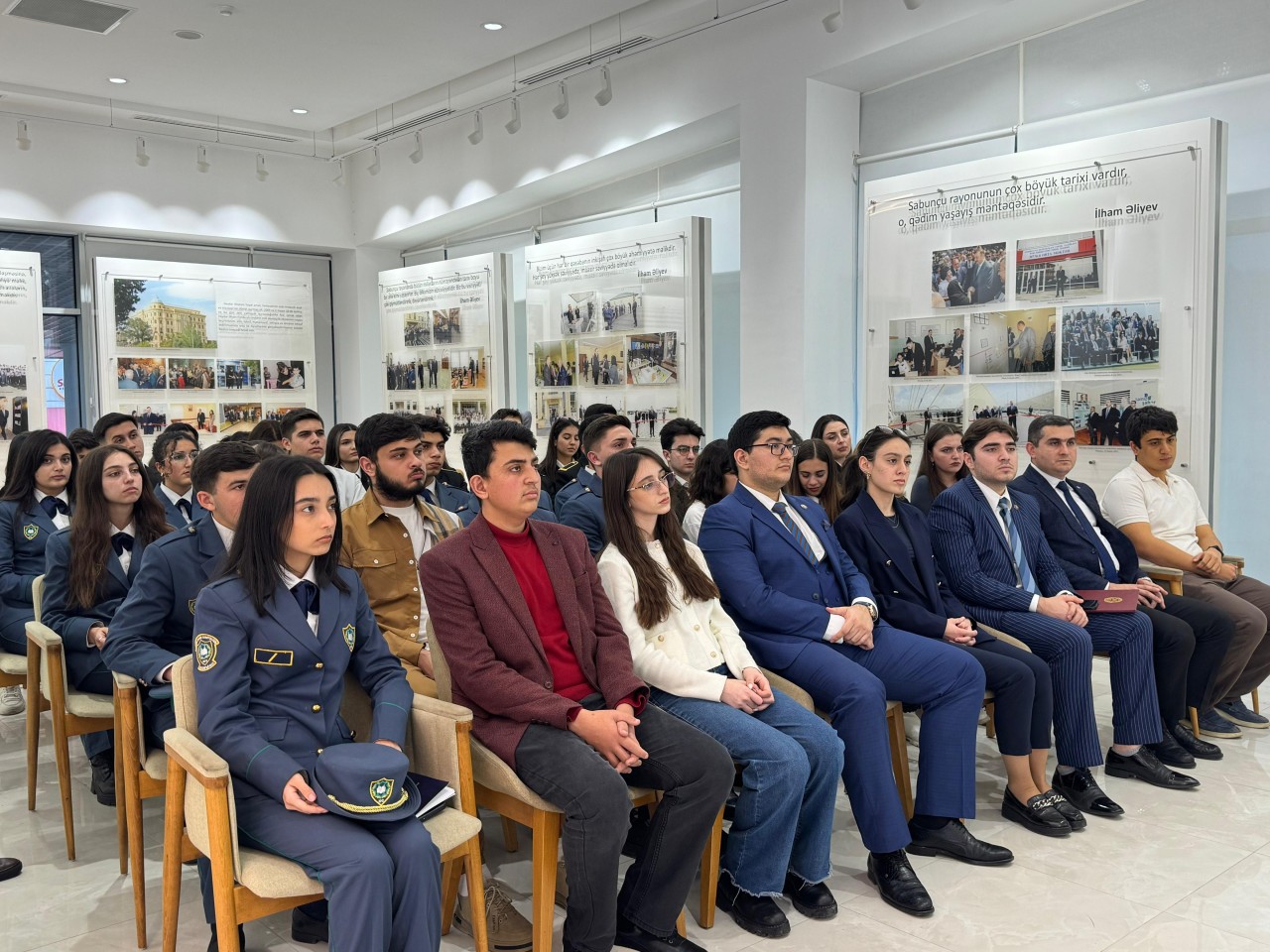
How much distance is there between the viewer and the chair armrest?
2.46 m

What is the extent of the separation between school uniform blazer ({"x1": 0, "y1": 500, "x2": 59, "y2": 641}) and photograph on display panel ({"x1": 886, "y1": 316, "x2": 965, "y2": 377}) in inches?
205

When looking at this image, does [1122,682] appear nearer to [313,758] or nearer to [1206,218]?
[1206,218]

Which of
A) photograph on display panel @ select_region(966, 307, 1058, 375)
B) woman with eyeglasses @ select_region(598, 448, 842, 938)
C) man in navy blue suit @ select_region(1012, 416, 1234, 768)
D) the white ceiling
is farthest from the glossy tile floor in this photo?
the white ceiling

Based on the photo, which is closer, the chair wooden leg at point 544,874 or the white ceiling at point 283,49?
the chair wooden leg at point 544,874

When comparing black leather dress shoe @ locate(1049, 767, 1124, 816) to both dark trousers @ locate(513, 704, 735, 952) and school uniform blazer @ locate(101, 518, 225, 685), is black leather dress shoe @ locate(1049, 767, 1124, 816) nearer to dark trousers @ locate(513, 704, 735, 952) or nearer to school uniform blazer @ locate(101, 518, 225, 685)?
dark trousers @ locate(513, 704, 735, 952)

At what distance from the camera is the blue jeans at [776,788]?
3.21 metres

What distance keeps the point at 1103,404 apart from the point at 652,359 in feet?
11.8

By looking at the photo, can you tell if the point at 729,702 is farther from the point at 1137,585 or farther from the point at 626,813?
the point at 1137,585

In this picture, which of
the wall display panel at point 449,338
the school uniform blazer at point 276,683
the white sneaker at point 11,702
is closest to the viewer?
the school uniform blazer at point 276,683

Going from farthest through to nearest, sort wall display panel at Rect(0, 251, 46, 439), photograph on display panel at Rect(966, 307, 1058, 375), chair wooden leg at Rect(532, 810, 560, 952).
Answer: wall display panel at Rect(0, 251, 46, 439) < photograph on display panel at Rect(966, 307, 1058, 375) < chair wooden leg at Rect(532, 810, 560, 952)

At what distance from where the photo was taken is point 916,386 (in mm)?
7281

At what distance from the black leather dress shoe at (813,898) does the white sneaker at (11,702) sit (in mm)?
4458

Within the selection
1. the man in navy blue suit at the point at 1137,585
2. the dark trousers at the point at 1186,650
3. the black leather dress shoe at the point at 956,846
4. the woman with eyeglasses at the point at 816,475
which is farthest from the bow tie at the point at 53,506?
the dark trousers at the point at 1186,650

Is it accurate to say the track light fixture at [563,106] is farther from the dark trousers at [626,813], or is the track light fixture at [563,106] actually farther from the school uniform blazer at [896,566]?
the dark trousers at [626,813]
